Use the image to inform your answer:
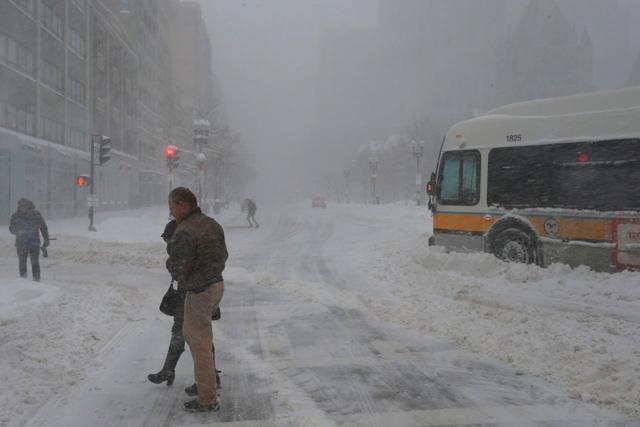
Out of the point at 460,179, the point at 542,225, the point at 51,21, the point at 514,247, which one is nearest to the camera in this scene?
the point at 542,225

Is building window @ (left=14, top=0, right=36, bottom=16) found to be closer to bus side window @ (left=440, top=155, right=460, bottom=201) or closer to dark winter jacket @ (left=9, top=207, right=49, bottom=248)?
dark winter jacket @ (left=9, top=207, right=49, bottom=248)

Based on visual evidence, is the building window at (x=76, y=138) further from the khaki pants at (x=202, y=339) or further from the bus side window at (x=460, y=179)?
the khaki pants at (x=202, y=339)

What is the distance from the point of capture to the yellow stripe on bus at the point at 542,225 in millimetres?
10539

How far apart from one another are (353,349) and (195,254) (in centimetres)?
272

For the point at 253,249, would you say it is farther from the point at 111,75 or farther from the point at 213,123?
the point at 111,75

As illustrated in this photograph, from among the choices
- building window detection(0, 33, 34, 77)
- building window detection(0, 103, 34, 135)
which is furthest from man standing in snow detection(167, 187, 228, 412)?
building window detection(0, 33, 34, 77)

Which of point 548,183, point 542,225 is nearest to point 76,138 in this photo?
point 548,183

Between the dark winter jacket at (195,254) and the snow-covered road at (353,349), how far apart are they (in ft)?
3.63

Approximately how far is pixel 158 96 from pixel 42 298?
71.4 metres

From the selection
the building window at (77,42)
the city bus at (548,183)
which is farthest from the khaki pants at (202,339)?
the building window at (77,42)

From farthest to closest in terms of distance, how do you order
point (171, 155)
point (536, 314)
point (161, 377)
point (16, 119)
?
point (16, 119) → point (171, 155) → point (536, 314) → point (161, 377)

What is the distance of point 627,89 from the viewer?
11.0m

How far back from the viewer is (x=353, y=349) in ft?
21.1

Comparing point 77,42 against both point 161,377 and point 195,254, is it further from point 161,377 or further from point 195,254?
point 195,254
